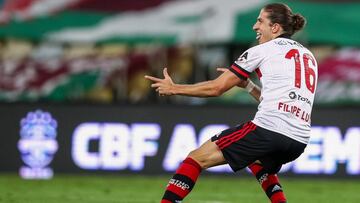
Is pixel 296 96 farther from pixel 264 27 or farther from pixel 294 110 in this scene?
pixel 264 27

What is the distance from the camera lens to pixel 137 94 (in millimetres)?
16688

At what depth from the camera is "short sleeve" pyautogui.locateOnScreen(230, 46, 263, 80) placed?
26.4ft

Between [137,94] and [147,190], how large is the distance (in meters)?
4.05

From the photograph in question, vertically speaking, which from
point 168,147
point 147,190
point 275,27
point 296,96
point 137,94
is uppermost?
point 275,27

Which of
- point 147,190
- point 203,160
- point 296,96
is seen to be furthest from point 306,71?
Result: point 147,190

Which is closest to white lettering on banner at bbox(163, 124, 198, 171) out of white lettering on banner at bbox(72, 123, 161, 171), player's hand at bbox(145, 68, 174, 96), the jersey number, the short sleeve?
white lettering on banner at bbox(72, 123, 161, 171)

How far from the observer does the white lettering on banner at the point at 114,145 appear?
14.6 metres

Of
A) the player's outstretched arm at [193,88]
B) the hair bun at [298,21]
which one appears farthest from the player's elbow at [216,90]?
the hair bun at [298,21]

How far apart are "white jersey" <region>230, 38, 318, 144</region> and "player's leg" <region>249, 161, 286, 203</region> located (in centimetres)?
69

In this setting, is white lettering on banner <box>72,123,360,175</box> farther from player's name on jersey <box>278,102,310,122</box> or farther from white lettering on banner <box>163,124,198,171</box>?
player's name on jersey <box>278,102,310,122</box>

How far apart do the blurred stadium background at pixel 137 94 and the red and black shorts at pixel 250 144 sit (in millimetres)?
4897

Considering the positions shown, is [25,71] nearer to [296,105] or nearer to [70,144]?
[70,144]

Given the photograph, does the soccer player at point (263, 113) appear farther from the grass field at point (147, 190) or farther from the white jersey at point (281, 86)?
the grass field at point (147, 190)

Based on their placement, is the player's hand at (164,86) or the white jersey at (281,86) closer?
the player's hand at (164,86)
